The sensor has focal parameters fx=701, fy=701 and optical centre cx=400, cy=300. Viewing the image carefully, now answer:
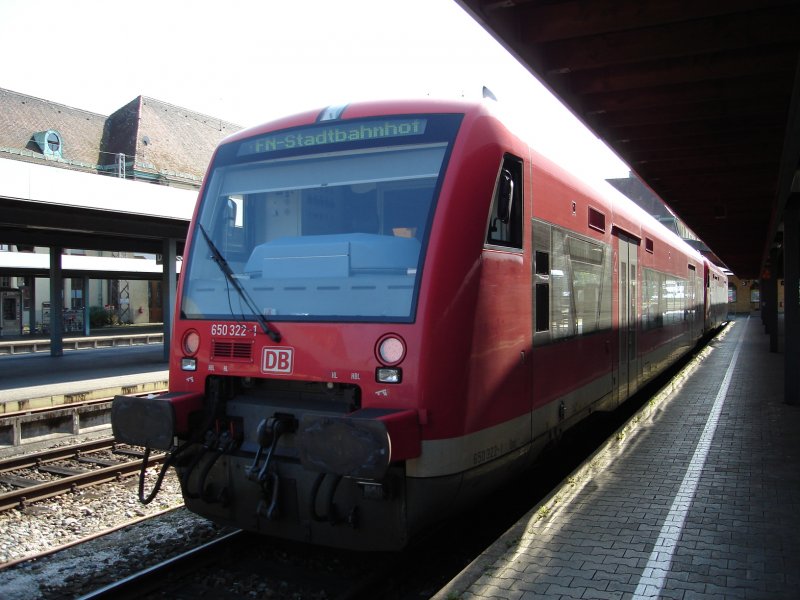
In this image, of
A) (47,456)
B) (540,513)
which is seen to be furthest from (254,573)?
(47,456)

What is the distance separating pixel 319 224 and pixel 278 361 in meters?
1.01

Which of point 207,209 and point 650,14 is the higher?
point 650,14

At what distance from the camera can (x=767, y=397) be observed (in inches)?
476

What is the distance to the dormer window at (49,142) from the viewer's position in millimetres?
35969

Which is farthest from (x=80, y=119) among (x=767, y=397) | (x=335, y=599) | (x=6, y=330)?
(x=335, y=599)

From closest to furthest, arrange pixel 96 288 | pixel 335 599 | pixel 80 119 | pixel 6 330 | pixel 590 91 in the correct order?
pixel 335 599 < pixel 590 91 < pixel 6 330 < pixel 80 119 < pixel 96 288

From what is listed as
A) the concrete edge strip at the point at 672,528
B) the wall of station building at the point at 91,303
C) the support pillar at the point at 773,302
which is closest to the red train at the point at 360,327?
the concrete edge strip at the point at 672,528

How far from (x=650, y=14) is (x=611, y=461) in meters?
4.36

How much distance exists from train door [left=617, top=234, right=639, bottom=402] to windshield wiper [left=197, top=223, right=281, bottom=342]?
502 centimetres

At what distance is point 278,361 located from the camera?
486 cm

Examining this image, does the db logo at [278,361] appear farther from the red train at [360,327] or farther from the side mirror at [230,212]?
the side mirror at [230,212]

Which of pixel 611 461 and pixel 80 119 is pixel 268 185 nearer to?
pixel 611 461

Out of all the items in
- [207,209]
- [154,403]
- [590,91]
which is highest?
[590,91]

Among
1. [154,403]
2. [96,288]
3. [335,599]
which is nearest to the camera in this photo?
[335,599]
